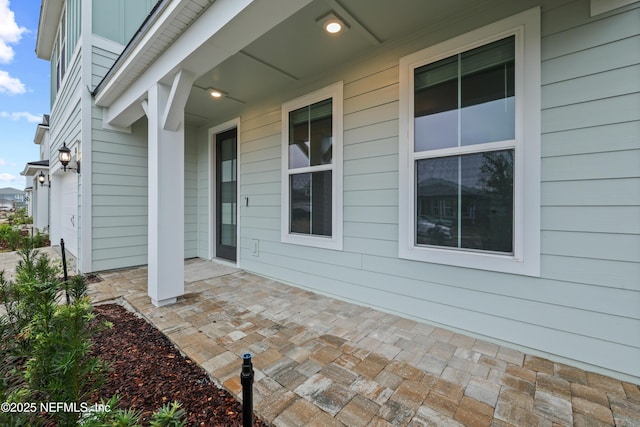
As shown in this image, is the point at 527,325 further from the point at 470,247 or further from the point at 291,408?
the point at 291,408

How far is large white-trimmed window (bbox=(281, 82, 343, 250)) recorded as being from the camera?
10.5ft

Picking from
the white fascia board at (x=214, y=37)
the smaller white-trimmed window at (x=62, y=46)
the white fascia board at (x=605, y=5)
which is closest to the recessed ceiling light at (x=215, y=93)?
the white fascia board at (x=214, y=37)

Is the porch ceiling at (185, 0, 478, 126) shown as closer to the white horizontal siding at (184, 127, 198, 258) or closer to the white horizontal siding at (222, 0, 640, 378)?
the white horizontal siding at (222, 0, 640, 378)

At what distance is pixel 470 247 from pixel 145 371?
9.10 feet

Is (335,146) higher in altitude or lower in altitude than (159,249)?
higher

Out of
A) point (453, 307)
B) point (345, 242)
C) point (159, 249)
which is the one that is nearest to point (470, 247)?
point (453, 307)

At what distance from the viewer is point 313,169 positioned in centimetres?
346

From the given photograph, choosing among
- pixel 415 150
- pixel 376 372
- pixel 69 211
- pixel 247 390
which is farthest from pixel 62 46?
pixel 376 372

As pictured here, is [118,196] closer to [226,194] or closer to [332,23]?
[226,194]

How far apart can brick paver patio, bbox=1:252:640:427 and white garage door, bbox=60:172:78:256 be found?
372cm

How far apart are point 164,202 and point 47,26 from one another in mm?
7647

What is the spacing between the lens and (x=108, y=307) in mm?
2924

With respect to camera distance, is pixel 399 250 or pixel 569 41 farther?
pixel 399 250

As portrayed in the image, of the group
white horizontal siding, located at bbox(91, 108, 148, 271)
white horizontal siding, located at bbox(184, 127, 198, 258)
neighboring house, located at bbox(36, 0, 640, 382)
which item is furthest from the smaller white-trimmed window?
white horizontal siding, located at bbox(184, 127, 198, 258)
